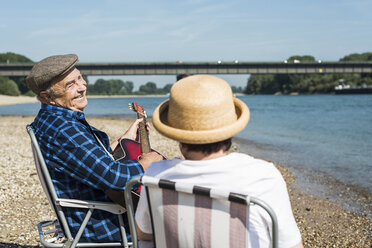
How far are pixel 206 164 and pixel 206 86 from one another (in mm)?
360

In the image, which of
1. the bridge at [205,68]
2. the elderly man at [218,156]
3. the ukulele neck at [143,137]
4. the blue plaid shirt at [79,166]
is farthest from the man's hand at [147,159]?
the bridge at [205,68]

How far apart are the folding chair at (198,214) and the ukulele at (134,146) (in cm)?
Answer: 116

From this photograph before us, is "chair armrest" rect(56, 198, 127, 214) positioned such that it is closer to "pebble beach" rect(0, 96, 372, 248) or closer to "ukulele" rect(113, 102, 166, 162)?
"ukulele" rect(113, 102, 166, 162)

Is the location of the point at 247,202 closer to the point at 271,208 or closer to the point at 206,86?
the point at 271,208

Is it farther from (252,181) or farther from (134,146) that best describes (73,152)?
(252,181)

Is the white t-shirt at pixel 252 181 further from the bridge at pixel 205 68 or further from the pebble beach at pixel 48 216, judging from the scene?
the bridge at pixel 205 68

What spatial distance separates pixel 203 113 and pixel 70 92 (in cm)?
148

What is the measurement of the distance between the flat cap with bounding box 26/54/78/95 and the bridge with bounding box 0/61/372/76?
47869mm

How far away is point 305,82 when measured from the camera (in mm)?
114250

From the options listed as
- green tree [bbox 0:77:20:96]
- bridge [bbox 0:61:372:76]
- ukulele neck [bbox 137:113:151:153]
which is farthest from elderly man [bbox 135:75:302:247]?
green tree [bbox 0:77:20:96]

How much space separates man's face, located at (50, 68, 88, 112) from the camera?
275cm

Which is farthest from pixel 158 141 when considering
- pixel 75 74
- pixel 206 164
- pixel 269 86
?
pixel 269 86

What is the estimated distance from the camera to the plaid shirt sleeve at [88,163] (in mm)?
2369

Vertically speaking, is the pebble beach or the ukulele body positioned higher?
the ukulele body
